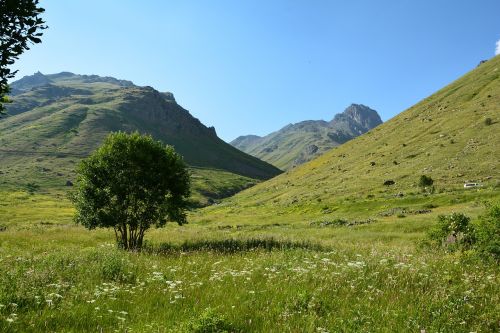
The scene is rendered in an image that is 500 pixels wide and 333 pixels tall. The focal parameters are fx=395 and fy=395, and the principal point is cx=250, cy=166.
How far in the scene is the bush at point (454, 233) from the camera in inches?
763

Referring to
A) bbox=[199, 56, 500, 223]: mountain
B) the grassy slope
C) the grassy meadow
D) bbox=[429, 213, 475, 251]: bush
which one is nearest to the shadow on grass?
bbox=[429, 213, 475, 251]: bush

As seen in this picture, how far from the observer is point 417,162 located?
85.1m

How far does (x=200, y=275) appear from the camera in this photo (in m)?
11.5

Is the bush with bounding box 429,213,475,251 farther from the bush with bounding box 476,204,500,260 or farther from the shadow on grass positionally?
the shadow on grass

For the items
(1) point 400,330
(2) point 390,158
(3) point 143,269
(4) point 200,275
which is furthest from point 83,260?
(2) point 390,158

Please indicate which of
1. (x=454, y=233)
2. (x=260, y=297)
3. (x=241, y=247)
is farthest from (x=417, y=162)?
(x=260, y=297)

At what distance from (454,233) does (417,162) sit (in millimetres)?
68554

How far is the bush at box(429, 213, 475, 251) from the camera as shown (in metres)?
19.4

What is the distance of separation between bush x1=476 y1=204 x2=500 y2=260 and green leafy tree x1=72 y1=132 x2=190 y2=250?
21219mm

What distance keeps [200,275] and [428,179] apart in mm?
63237

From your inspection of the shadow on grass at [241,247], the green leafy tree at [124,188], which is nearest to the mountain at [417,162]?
the shadow on grass at [241,247]

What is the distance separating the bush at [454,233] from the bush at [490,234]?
2.17 m

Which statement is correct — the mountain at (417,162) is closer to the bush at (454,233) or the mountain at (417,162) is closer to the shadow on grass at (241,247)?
the bush at (454,233)

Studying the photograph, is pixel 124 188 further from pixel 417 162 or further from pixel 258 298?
pixel 417 162
